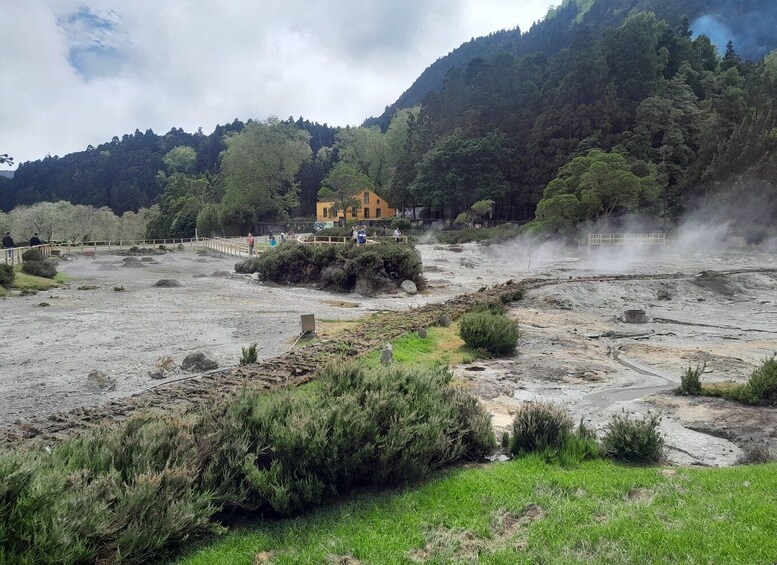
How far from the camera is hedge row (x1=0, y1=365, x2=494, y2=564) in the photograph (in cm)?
395

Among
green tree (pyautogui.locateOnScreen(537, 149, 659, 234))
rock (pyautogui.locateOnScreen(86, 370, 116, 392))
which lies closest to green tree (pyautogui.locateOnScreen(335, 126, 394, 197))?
green tree (pyautogui.locateOnScreen(537, 149, 659, 234))

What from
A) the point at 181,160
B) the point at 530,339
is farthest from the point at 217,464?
the point at 181,160

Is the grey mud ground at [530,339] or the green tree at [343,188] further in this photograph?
the green tree at [343,188]

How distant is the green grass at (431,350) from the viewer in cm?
1134

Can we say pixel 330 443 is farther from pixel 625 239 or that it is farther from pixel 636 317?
pixel 625 239

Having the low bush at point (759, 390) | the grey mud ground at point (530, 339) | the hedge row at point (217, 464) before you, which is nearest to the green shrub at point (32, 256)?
the grey mud ground at point (530, 339)

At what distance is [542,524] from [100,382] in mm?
8497

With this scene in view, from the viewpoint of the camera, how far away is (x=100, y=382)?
31.7ft

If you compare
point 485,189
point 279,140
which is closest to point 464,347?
point 485,189

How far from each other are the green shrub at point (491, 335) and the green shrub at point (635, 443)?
19.7 feet

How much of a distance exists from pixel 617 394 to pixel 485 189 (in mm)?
63650

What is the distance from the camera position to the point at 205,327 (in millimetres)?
16078

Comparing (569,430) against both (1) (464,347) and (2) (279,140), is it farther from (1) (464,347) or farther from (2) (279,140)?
(2) (279,140)

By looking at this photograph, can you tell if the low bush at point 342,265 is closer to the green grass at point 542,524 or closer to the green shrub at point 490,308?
the green shrub at point 490,308
